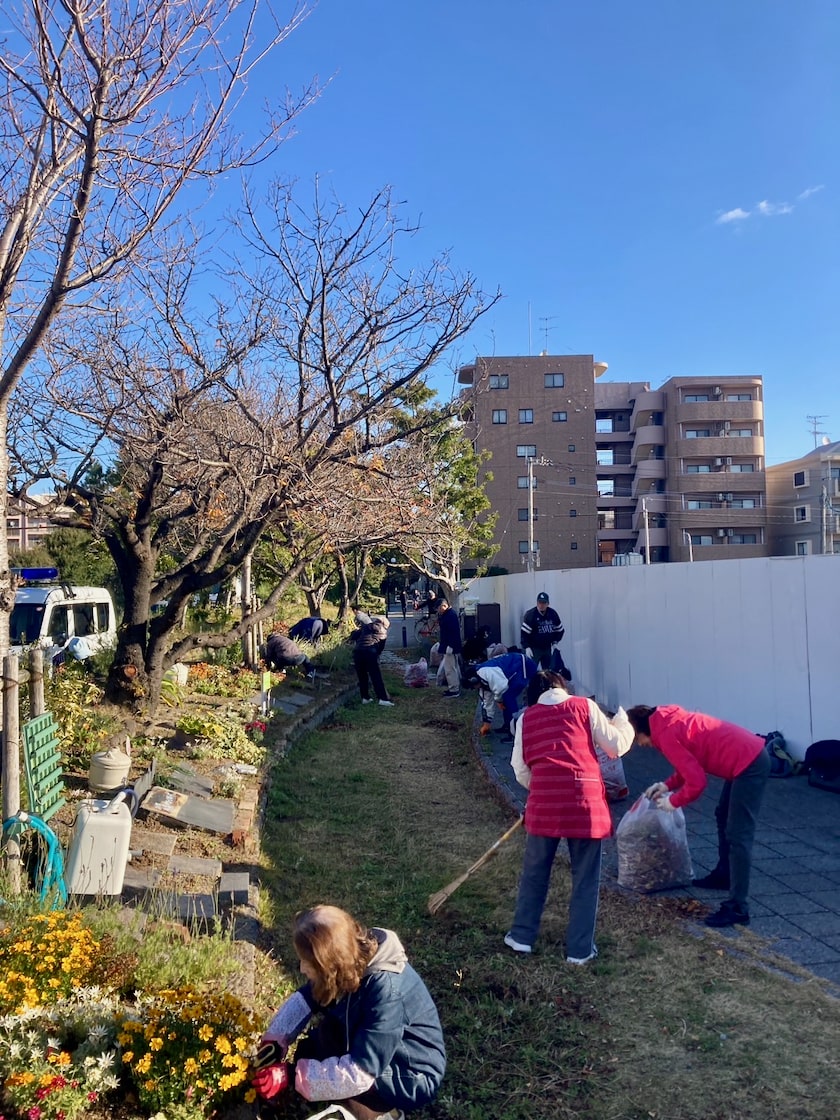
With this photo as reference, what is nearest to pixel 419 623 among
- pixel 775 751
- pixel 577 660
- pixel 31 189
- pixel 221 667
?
pixel 577 660

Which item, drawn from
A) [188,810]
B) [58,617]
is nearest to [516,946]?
[188,810]

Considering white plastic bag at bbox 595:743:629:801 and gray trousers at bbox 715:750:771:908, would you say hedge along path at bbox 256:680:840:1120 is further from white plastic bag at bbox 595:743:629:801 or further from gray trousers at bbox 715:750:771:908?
white plastic bag at bbox 595:743:629:801

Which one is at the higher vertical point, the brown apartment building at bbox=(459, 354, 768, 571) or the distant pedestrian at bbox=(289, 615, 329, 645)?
the brown apartment building at bbox=(459, 354, 768, 571)

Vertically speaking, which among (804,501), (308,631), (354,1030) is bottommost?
(354,1030)

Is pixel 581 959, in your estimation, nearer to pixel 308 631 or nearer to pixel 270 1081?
pixel 270 1081

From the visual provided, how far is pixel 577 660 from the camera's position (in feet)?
45.7

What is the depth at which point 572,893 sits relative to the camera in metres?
4.58

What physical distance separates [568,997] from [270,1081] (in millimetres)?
1869

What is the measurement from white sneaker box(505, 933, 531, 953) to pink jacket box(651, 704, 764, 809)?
1142 mm

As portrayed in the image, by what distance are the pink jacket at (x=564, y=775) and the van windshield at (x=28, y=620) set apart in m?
10.5

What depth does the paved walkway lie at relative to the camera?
4.53 meters

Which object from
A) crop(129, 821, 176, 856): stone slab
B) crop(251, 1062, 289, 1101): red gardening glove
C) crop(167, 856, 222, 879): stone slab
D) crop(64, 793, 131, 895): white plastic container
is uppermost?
crop(64, 793, 131, 895): white plastic container

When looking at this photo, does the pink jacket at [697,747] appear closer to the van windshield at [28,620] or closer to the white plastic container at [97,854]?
the white plastic container at [97,854]

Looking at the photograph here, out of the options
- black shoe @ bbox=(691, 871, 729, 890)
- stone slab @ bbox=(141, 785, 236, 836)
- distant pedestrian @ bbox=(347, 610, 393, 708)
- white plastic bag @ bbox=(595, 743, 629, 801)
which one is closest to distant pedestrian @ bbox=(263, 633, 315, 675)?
distant pedestrian @ bbox=(347, 610, 393, 708)
